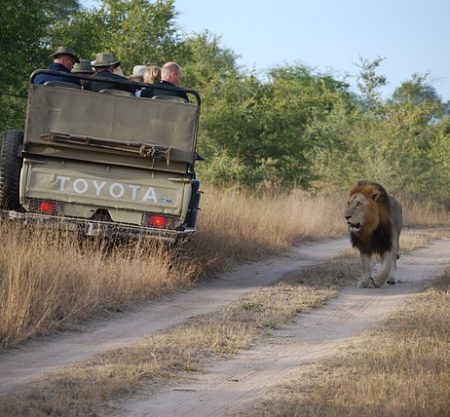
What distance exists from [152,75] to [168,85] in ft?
1.57

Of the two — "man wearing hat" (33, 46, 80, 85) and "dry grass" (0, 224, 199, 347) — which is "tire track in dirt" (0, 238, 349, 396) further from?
"man wearing hat" (33, 46, 80, 85)

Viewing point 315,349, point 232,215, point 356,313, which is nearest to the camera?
point 315,349

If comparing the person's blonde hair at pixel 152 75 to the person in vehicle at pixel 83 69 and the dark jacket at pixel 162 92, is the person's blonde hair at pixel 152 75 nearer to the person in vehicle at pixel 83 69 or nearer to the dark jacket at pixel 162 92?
the dark jacket at pixel 162 92

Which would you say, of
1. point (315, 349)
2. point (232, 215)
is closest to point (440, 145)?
point (232, 215)

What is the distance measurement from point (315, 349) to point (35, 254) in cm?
300

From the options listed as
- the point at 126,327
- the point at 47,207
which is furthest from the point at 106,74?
the point at 126,327

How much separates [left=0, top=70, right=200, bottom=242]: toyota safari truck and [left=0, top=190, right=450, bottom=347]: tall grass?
0.31 metres

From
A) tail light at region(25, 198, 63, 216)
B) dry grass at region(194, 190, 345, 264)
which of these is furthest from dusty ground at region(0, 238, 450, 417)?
tail light at region(25, 198, 63, 216)

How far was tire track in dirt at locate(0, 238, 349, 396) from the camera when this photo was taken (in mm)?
6621

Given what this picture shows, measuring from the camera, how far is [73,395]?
579cm

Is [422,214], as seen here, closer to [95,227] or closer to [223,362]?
[95,227]

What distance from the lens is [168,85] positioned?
11.5 meters

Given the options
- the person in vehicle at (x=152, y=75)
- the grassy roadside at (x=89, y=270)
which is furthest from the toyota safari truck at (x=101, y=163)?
the person in vehicle at (x=152, y=75)

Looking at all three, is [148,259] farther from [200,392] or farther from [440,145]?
[440,145]
